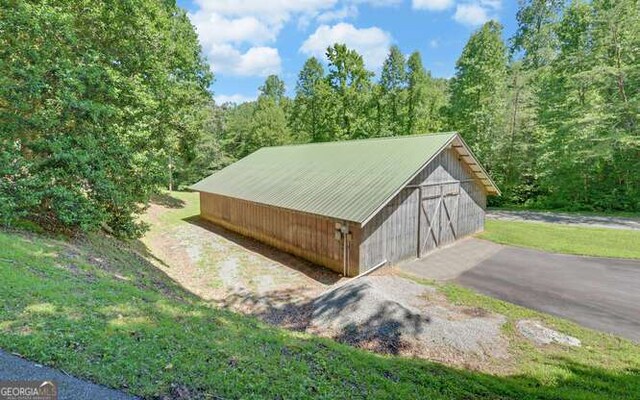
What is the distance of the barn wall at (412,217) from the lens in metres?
11.5

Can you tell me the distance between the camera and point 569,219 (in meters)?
19.3

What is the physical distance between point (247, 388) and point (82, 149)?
962cm

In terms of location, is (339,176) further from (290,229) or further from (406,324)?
(406,324)

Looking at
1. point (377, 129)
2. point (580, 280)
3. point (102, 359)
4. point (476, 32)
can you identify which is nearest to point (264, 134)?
point (377, 129)

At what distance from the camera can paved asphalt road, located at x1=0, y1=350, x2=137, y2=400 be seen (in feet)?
10.3

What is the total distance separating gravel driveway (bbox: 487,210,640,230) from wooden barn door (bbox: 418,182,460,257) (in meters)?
7.12

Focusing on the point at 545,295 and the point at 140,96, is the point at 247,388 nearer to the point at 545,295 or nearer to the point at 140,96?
the point at 545,295

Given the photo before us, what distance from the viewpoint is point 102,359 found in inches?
146

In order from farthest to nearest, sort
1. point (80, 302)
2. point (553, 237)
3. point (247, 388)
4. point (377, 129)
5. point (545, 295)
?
point (377, 129)
point (553, 237)
point (545, 295)
point (80, 302)
point (247, 388)

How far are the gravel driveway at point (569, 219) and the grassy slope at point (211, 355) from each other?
1379 centimetres

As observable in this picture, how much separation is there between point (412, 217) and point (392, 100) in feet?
69.6

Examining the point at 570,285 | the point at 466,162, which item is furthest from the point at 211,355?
the point at 466,162

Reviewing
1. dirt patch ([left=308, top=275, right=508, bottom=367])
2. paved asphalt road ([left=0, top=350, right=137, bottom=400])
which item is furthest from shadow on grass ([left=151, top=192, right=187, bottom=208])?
paved asphalt road ([left=0, top=350, right=137, bottom=400])

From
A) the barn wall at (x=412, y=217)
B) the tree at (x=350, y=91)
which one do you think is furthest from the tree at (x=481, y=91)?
the barn wall at (x=412, y=217)
